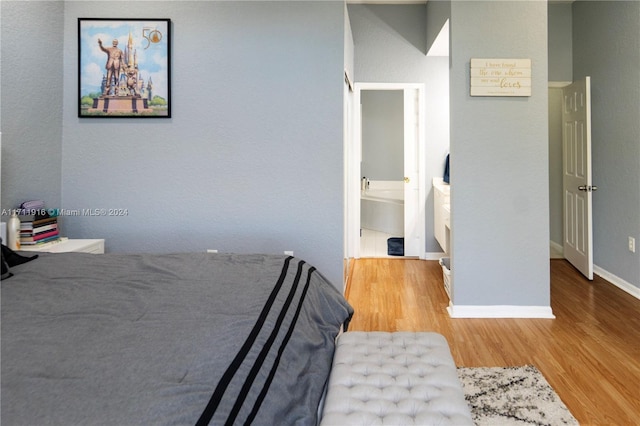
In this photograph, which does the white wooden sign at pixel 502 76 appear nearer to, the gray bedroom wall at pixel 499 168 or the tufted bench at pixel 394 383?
the gray bedroom wall at pixel 499 168

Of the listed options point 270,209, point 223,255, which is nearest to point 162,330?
point 223,255

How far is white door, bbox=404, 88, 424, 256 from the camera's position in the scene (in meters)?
5.30

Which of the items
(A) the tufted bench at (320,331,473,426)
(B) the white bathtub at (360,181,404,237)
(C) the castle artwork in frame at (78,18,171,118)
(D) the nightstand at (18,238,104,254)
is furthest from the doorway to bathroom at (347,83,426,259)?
(A) the tufted bench at (320,331,473,426)

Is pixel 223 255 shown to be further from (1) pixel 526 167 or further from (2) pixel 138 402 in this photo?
(1) pixel 526 167

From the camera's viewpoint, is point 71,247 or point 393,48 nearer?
point 71,247

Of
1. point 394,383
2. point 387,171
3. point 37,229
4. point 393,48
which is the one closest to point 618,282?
point 393,48

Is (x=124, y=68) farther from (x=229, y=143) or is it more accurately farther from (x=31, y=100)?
(x=229, y=143)

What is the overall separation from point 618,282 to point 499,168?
6.10ft

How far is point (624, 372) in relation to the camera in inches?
97.7

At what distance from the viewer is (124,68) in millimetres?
3367

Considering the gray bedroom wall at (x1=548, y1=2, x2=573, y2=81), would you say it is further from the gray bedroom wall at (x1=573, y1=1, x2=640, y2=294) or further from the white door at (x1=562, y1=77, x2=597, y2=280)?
the white door at (x1=562, y1=77, x2=597, y2=280)

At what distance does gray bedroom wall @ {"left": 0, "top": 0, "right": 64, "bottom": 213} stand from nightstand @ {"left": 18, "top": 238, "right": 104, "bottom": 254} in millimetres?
310

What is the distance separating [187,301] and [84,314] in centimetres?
30

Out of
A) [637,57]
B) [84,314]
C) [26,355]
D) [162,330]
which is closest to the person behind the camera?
[26,355]
